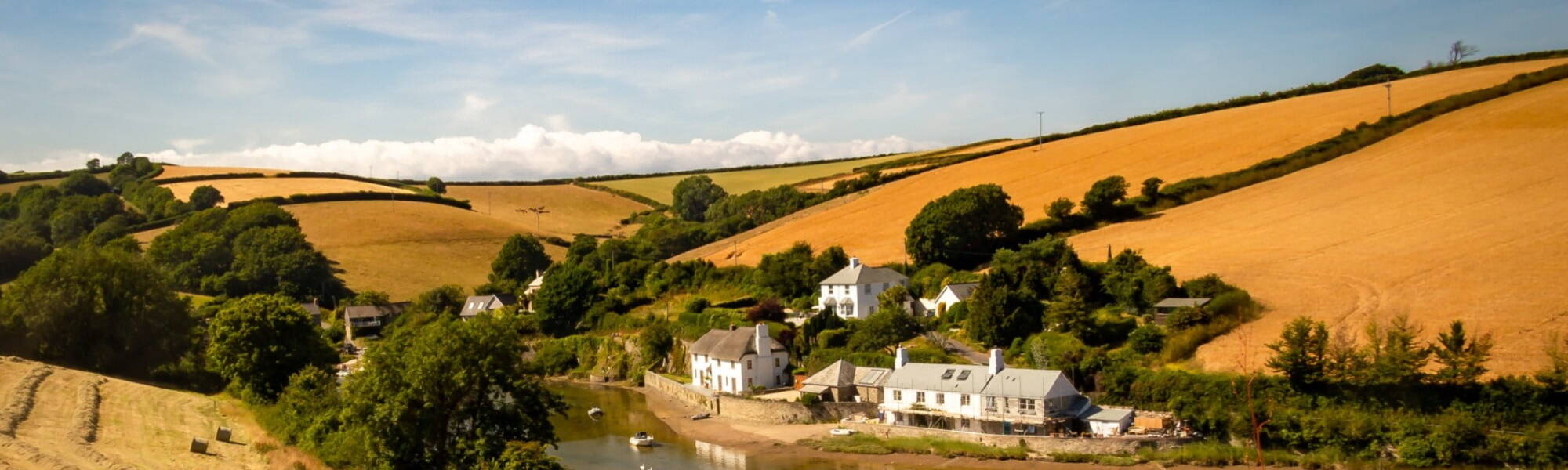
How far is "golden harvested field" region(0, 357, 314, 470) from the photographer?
96.8ft

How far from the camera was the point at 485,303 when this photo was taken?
291ft

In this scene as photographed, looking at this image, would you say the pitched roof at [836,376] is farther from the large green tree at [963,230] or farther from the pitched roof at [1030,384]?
the large green tree at [963,230]

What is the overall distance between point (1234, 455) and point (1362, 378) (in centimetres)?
522

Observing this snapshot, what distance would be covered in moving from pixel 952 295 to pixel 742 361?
39.6 ft

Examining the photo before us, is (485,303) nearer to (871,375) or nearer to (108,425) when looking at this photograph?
(871,375)

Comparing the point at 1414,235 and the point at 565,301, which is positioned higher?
the point at 1414,235

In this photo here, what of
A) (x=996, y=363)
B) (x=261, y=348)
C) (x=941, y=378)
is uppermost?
(x=261, y=348)

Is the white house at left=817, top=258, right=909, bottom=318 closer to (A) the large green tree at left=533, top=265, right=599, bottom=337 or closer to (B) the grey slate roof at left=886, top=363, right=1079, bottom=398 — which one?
(B) the grey slate roof at left=886, top=363, right=1079, bottom=398

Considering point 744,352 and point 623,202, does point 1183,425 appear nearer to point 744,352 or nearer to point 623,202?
point 744,352

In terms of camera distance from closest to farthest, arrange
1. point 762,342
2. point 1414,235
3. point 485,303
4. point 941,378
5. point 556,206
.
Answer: point 941,378, point 1414,235, point 762,342, point 485,303, point 556,206

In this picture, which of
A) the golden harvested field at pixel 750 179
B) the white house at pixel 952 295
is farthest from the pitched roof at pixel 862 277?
the golden harvested field at pixel 750 179

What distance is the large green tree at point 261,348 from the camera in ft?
144

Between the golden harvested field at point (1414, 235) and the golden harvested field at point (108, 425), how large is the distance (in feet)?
115

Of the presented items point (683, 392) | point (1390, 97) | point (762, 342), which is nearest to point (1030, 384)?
point (762, 342)
